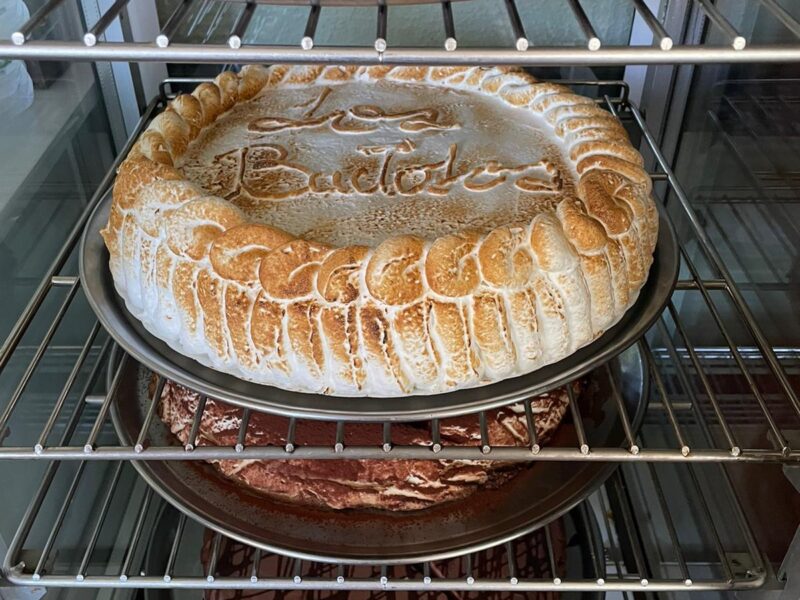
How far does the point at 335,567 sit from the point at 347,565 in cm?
8

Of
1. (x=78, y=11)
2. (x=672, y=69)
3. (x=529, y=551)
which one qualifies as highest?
(x=78, y=11)

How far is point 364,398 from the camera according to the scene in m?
0.86

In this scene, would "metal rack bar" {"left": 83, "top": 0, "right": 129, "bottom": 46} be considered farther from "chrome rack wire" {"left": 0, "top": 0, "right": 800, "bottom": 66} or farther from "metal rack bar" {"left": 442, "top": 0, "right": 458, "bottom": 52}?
"metal rack bar" {"left": 442, "top": 0, "right": 458, "bottom": 52}

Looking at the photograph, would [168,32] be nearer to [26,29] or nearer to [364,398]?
[26,29]

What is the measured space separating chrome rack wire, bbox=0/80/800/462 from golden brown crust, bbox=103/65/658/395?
0.30 ft

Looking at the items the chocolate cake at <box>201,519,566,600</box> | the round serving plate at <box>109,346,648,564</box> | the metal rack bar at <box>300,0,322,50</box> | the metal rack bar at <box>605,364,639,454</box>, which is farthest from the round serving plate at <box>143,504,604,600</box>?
the metal rack bar at <box>300,0,322,50</box>

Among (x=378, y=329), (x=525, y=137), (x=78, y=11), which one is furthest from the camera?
(x=78, y=11)

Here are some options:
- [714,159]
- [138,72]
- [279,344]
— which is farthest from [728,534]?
[138,72]

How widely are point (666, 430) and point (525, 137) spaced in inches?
25.9

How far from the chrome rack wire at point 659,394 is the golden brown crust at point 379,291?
0.09 m

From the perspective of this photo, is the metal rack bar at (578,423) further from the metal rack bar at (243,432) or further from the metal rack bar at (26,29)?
the metal rack bar at (26,29)

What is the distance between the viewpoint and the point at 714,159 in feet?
4.48

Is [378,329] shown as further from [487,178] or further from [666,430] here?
[666,430]

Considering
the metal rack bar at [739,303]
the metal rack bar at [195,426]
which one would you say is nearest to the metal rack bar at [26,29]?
the metal rack bar at [195,426]
